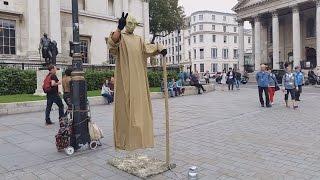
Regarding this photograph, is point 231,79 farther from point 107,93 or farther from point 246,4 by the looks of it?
point 246,4

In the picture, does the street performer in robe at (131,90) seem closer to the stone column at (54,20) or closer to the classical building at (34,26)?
the classical building at (34,26)

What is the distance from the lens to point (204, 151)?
22.1 ft

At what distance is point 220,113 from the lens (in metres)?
12.6

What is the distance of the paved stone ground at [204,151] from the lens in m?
5.38

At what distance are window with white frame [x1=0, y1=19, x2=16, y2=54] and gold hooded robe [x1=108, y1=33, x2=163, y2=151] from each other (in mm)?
22190

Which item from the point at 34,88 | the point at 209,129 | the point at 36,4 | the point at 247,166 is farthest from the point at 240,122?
the point at 36,4

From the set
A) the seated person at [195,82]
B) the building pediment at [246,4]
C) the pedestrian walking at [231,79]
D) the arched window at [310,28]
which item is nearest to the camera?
the seated person at [195,82]

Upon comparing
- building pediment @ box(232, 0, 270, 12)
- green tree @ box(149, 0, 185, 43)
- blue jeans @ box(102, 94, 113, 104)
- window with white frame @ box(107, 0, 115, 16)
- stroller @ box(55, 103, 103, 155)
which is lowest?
stroller @ box(55, 103, 103, 155)

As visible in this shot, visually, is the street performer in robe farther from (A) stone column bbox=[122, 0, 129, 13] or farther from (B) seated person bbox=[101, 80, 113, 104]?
(A) stone column bbox=[122, 0, 129, 13]

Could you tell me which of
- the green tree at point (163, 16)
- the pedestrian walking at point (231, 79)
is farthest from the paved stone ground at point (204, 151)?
the green tree at point (163, 16)

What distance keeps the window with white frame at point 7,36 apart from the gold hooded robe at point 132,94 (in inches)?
874

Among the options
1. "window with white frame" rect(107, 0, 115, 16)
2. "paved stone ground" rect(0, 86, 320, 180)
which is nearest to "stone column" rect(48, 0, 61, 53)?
"window with white frame" rect(107, 0, 115, 16)

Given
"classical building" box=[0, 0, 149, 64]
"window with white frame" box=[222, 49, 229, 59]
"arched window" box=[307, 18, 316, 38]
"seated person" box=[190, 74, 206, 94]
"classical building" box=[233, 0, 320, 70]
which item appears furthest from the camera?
"window with white frame" box=[222, 49, 229, 59]

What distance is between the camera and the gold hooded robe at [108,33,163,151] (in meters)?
5.31
